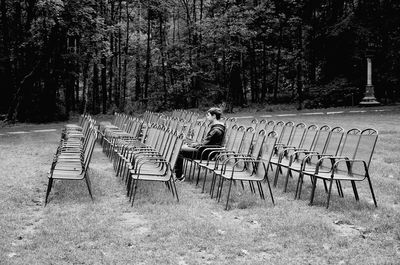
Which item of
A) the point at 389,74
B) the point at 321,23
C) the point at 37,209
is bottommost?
the point at 37,209

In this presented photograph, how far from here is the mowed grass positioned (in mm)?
4844

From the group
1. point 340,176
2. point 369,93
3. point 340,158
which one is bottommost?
point 340,176

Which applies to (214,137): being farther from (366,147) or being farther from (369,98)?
(369,98)

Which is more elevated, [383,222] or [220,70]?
[220,70]

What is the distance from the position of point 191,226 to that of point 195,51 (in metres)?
29.0

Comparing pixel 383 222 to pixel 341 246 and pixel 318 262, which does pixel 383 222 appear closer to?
pixel 341 246

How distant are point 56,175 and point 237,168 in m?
3.06

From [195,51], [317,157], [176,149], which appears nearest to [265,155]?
[317,157]

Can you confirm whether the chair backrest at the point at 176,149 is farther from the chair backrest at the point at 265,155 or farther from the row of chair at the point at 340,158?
the row of chair at the point at 340,158

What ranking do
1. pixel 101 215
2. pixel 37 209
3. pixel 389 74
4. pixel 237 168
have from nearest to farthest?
1. pixel 101 215
2. pixel 37 209
3. pixel 237 168
4. pixel 389 74

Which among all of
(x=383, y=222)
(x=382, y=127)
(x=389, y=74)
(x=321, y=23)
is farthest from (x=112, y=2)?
(x=383, y=222)

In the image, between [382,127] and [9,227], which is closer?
[9,227]

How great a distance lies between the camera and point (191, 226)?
584 centimetres

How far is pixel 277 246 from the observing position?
16.7ft
